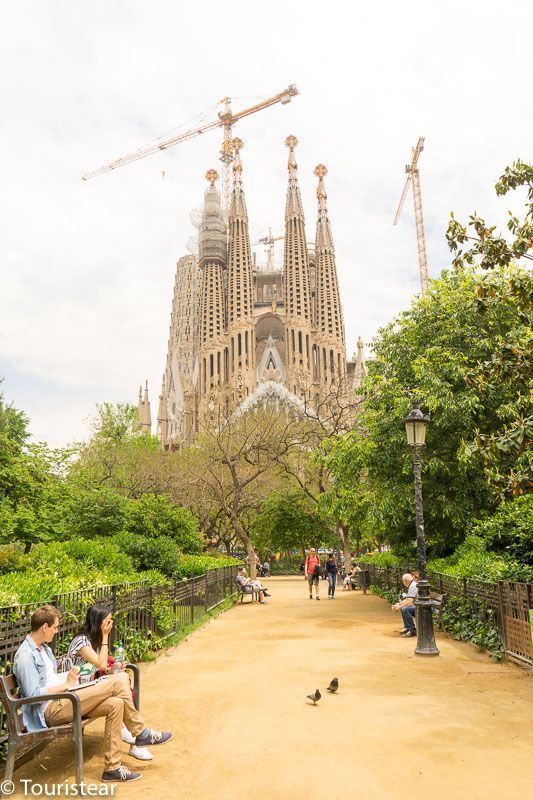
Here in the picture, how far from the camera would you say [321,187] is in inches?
4336

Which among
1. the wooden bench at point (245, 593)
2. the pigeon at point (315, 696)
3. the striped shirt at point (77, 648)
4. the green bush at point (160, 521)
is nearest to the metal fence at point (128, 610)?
the striped shirt at point (77, 648)

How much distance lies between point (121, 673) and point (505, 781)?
309cm

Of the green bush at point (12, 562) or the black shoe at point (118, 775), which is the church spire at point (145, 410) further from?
the black shoe at point (118, 775)

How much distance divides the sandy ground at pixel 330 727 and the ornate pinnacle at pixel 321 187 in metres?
105

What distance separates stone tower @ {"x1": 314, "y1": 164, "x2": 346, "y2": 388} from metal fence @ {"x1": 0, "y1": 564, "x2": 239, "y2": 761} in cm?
8276

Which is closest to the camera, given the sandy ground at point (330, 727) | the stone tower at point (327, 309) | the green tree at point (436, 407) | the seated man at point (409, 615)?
the sandy ground at point (330, 727)

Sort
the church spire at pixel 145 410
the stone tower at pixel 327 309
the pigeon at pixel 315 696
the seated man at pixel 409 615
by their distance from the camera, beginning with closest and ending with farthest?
the pigeon at pixel 315 696
the seated man at pixel 409 615
the stone tower at pixel 327 309
the church spire at pixel 145 410

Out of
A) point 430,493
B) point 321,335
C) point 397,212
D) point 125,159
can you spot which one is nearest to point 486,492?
point 430,493

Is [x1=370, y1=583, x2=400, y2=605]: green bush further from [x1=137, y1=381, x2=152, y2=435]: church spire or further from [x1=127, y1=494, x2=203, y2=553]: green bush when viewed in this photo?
[x1=137, y1=381, x2=152, y2=435]: church spire

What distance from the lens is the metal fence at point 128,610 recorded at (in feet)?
17.7

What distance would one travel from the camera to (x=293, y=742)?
18.1 feet

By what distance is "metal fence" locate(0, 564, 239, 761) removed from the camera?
540 cm

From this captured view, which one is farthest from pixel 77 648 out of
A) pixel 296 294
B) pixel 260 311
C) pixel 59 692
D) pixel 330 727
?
pixel 260 311

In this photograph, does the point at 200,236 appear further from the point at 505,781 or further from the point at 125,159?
the point at 505,781
